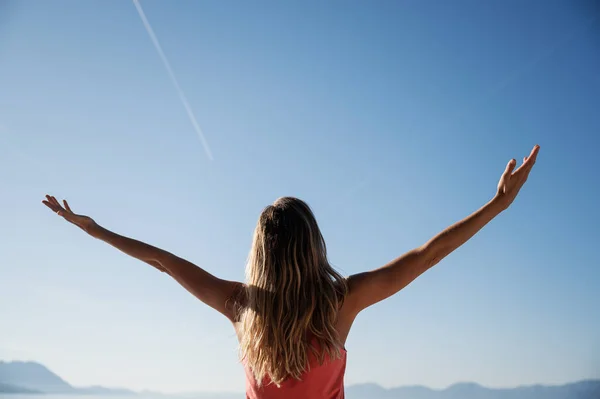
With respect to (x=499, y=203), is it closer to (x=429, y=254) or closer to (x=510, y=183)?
(x=510, y=183)

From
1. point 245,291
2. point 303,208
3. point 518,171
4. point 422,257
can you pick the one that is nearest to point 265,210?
point 303,208

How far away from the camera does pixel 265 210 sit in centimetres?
216

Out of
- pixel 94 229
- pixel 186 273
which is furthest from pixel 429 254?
pixel 94 229

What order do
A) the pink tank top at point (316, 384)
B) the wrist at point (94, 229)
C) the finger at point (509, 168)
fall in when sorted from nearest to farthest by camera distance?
the pink tank top at point (316, 384), the finger at point (509, 168), the wrist at point (94, 229)

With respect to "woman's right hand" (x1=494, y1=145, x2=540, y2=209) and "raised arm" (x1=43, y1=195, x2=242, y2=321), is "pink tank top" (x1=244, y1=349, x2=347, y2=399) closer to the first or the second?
"raised arm" (x1=43, y1=195, x2=242, y2=321)

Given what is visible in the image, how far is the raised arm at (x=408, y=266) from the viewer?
195 centimetres

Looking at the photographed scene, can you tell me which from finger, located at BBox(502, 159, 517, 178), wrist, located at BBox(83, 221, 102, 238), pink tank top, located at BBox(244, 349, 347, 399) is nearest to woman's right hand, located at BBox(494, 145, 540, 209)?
finger, located at BBox(502, 159, 517, 178)

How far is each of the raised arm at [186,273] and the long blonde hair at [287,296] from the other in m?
0.09

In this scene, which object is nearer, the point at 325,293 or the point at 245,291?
the point at 325,293

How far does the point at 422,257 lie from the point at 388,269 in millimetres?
143

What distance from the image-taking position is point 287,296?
2.00m

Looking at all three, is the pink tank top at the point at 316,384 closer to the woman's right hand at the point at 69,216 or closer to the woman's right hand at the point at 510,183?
the woman's right hand at the point at 510,183

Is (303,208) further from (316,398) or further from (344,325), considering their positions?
(316,398)

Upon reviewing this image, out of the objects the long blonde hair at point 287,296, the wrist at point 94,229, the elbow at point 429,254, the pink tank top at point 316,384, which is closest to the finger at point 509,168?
the elbow at point 429,254
